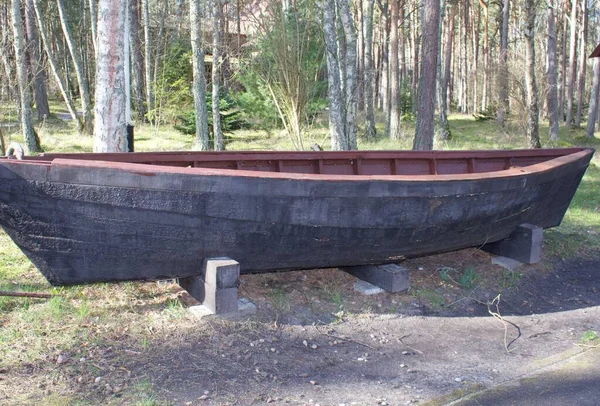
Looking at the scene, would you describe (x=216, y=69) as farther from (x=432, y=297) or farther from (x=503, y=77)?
(x=503, y=77)

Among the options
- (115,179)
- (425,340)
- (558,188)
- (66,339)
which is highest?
(115,179)

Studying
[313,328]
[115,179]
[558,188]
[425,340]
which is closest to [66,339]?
[115,179]

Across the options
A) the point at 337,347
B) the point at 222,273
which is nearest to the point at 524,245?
the point at 337,347

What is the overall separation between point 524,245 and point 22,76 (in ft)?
35.4

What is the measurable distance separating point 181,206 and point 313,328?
1.49 metres

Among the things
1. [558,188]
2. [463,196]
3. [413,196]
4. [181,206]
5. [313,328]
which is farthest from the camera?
[558,188]

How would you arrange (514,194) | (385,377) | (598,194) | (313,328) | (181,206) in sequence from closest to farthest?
(385,377) → (181,206) → (313,328) → (514,194) → (598,194)

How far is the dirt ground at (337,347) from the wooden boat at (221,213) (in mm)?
420

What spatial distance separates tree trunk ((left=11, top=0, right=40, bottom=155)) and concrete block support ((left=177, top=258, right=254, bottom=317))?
9.50 m

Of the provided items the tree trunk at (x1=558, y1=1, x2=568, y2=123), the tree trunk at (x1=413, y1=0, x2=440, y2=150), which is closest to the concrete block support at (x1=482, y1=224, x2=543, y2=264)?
the tree trunk at (x1=413, y1=0, x2=440, y2=150)

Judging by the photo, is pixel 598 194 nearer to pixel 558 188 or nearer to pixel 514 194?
pixel 558 188

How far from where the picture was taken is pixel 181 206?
14.6ft

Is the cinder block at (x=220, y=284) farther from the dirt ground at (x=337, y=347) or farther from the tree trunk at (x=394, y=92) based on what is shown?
the tree trunk at (x=394, y=92)

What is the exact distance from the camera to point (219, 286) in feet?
15.0
